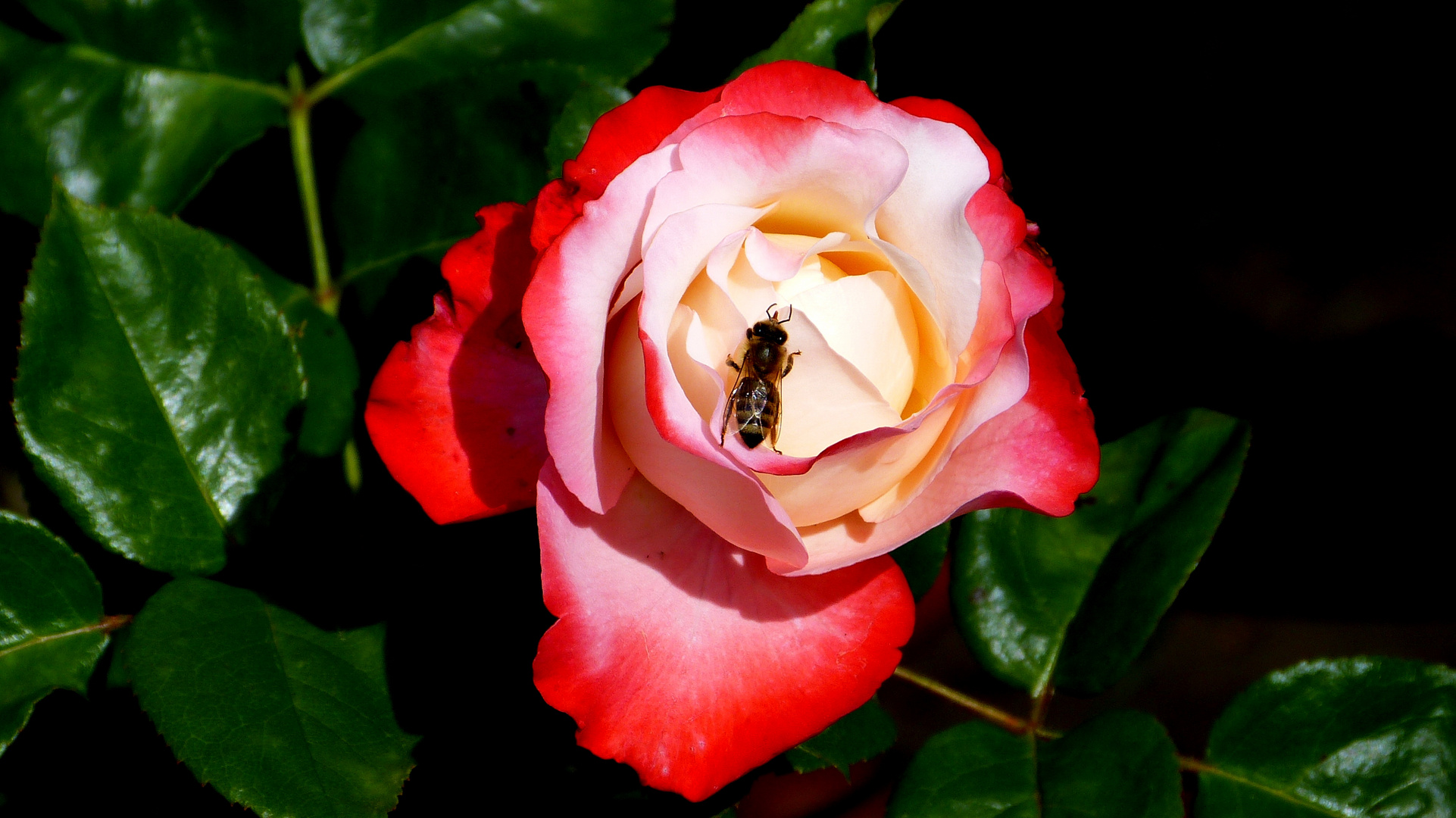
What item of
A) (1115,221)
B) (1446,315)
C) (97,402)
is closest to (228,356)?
(97,402)

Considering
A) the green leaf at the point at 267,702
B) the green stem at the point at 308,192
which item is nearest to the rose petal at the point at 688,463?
the green leaf at the point at 267,702

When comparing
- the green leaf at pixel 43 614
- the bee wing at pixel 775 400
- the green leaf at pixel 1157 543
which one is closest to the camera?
the bee wing at pixel 775 400

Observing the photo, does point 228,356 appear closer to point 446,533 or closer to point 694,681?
point 446,533

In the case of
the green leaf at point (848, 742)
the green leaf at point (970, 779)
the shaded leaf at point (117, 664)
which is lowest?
the green leaf at point (970, 779)

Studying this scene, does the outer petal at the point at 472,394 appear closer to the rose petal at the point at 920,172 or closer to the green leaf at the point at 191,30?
the rose petal at the point at 920,172

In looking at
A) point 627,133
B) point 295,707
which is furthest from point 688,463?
point 295,707

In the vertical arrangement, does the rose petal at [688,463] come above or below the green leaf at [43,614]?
above
